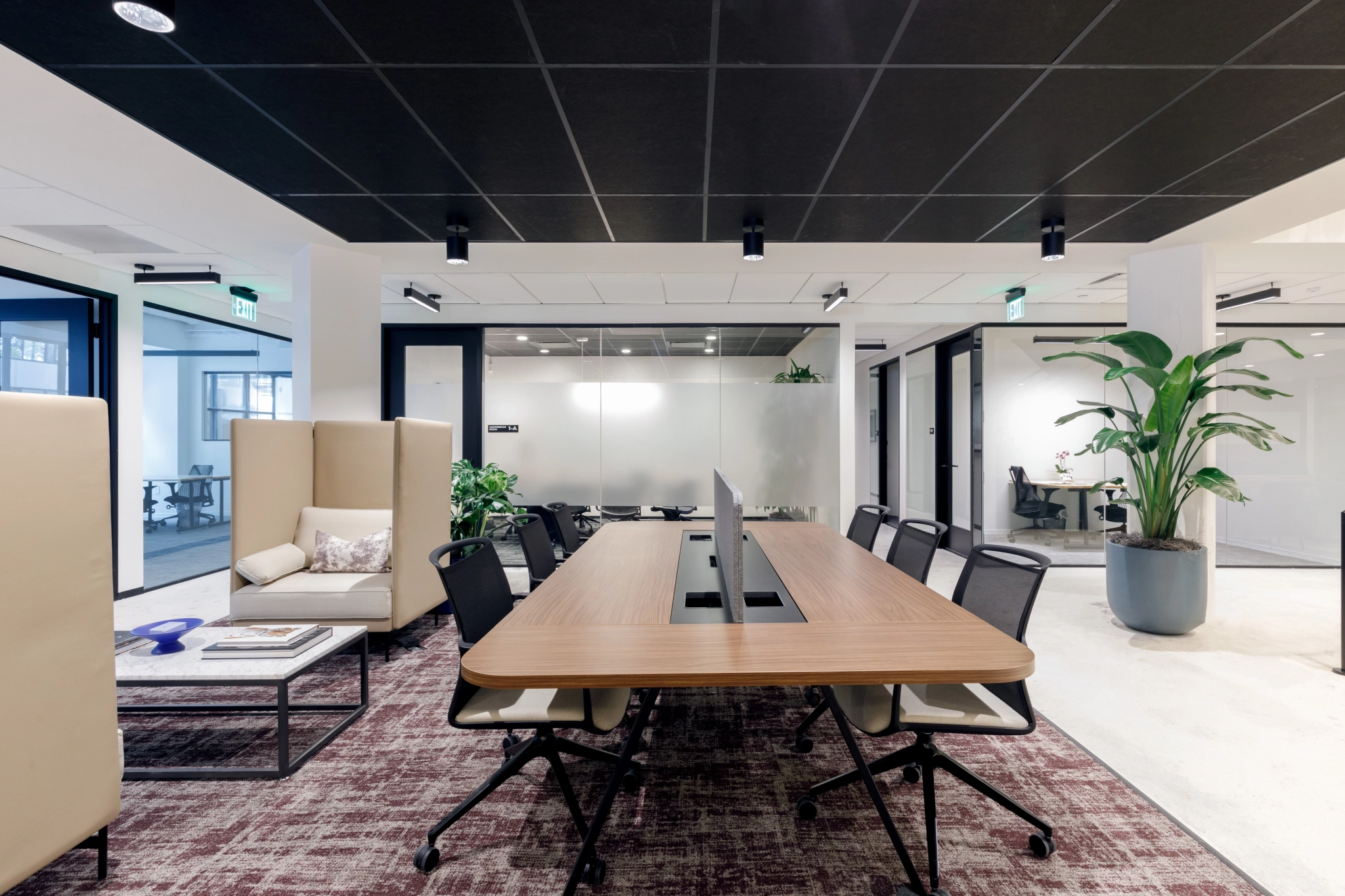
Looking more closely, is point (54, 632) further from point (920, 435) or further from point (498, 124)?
point (920, 435)

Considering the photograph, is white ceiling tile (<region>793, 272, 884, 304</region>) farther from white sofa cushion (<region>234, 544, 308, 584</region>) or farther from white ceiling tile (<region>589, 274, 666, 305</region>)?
white sofa cushion (<region>234, 544, 308, 584</region>)

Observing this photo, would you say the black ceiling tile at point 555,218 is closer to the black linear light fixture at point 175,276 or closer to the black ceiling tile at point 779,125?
the black ceiling tile at point 779,125

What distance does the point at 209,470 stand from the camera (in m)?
5.61

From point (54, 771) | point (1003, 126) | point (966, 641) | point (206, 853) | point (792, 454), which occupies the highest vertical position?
point (1003, 126)

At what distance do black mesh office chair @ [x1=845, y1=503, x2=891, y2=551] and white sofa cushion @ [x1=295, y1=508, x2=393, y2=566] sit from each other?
299 cm

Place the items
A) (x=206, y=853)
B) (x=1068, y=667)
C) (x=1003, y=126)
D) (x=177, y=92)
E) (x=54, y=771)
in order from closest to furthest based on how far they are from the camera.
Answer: (x=54, y=771) → (x=206, y=853) → (x=177, y=92) → (x=1003, y=126) → (x=1068, y=667)

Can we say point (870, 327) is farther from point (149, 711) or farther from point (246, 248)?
point (149, 711)

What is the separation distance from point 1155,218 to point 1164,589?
2.39 m

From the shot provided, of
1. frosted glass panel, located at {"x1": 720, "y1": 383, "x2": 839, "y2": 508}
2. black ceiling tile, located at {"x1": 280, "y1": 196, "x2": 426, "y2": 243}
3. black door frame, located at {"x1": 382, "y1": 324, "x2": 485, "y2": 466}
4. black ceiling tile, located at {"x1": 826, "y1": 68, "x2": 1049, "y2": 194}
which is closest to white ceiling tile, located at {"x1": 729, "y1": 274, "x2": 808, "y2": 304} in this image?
frosted glass panel, located at {"x1": 720, "y1": 383, "x2": 839, "y2": 508}

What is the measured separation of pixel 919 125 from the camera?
256 centimetres

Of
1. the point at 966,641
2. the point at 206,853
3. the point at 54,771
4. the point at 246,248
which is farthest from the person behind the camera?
the point at 246,248

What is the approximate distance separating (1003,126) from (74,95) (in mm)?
3890

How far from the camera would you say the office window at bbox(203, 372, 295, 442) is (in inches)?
222

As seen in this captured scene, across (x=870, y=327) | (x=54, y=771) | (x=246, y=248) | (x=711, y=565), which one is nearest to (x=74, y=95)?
(x=246, y=248)
